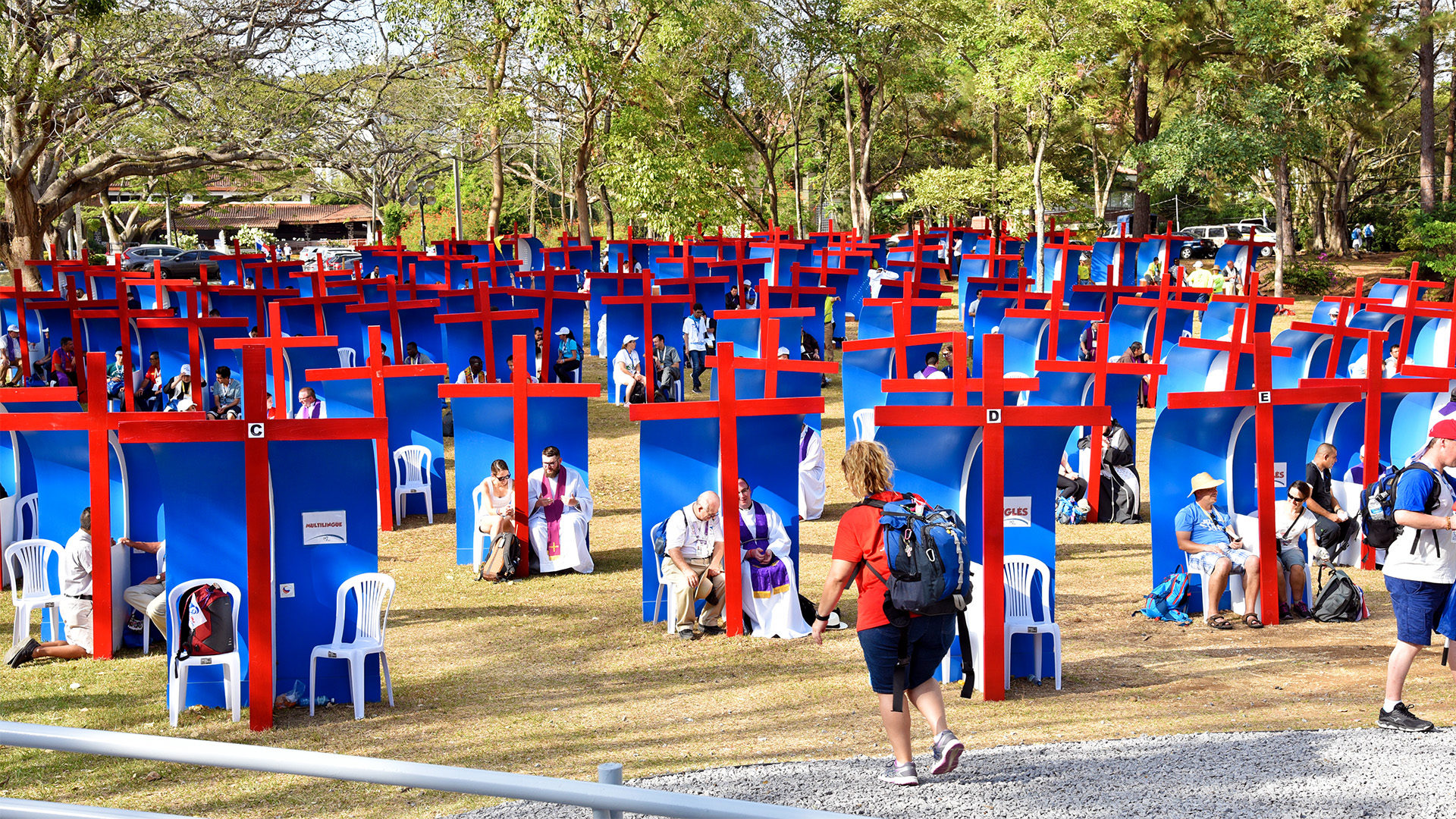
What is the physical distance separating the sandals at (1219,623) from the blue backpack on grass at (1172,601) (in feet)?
0.50

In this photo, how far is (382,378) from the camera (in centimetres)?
1243

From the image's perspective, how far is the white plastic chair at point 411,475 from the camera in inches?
502

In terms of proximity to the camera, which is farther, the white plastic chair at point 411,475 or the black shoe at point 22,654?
the white plastic chair at point 411,475

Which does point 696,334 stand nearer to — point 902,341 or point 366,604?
point 902,341

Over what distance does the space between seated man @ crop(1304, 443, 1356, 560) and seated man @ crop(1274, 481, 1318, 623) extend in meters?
0.16

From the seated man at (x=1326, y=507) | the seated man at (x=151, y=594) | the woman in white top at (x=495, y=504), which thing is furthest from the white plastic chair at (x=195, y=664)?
the seated man at (x=1326, y=507)

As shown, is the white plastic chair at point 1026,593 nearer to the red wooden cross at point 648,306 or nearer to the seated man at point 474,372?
the seated man at point 474,372

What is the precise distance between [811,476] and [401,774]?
10239 millimetres

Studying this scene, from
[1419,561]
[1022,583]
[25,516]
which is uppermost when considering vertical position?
[25,516]

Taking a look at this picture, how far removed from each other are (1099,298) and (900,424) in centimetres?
1376

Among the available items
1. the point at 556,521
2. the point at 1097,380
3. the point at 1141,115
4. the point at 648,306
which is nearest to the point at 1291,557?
the point at 1097,380

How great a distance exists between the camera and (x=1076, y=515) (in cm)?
1251

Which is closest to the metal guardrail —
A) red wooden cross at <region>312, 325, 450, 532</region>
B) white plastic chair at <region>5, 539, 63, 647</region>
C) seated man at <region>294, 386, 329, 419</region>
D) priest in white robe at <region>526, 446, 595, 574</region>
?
white plastic chair at <region>5, 539, 63, 647</region>

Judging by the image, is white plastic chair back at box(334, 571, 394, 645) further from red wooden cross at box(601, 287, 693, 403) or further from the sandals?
red wooden cross at box(601, 287, 693, 403)
